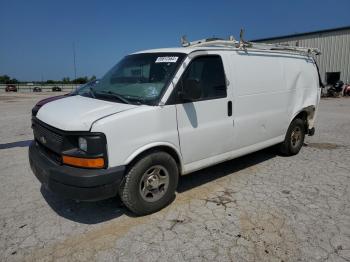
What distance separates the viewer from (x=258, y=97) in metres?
4.88

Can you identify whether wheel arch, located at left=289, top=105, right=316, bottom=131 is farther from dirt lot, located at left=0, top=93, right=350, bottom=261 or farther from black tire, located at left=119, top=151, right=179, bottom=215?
black tire, located at left=119, top=151, right=179, bottom=215

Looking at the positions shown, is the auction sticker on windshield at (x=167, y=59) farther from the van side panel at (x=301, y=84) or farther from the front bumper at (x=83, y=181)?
the van side panel at (x=301, y=84)

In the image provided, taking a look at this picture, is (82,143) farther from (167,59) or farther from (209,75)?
(209,75)

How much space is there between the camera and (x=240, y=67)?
4562 millimetres

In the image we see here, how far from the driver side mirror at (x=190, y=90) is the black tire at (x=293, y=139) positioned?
9.66 ft

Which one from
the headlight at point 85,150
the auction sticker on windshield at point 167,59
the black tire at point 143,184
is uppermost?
the auction sticker on windshield at point 167,59

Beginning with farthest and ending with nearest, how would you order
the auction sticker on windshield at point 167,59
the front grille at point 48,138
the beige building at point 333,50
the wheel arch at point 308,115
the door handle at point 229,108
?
the beige building at point 333,50
the wheel arch at point 308,115
the door handle at point 229,108
the auction sticker on windshield at point 167,59
the front grille at point 48,138

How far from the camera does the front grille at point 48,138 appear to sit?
3.36 metres

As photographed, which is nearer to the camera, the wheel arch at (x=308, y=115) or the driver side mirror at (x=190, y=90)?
the driver side mirror at (x=190, y=90)

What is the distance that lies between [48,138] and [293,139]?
186 inches

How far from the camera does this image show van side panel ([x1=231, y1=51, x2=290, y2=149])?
179 inches

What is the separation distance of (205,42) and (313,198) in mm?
2796

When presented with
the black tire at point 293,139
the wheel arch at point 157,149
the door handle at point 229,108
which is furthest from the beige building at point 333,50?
the wheel arch at point 157,149

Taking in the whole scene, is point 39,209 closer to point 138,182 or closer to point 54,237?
point 54,237
